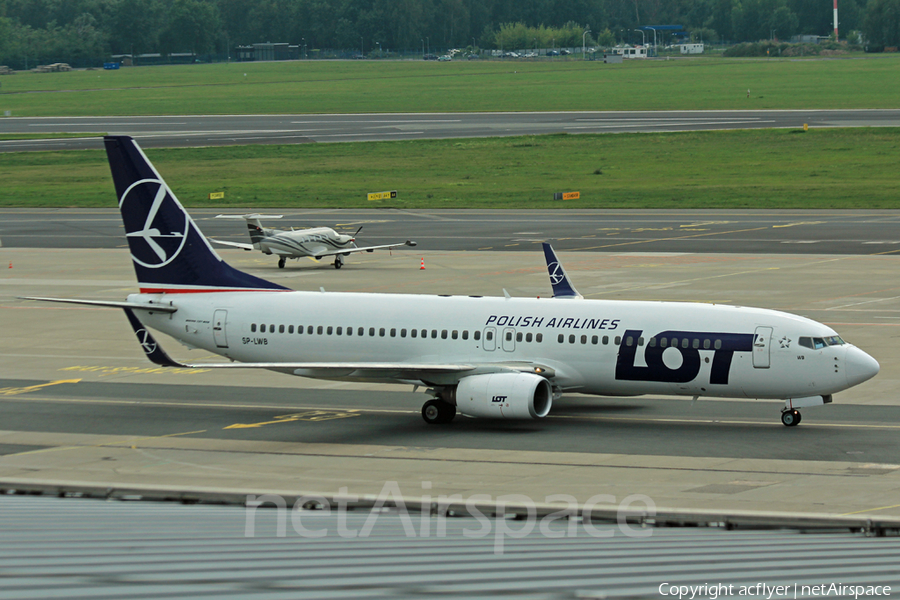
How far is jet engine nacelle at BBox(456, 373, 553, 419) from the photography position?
36.9m

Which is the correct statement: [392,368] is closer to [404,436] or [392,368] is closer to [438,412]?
[438,412]

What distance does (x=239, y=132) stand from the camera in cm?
17250

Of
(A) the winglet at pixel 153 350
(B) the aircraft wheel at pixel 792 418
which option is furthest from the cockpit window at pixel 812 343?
(A) the winglet at pixel 153 350

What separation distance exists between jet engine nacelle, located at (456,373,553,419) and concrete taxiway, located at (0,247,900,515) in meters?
0.74

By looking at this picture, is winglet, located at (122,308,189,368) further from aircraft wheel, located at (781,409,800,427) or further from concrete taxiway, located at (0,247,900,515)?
aircraft wheel, located at (781,409,800,427)

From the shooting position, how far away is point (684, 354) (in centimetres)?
3750

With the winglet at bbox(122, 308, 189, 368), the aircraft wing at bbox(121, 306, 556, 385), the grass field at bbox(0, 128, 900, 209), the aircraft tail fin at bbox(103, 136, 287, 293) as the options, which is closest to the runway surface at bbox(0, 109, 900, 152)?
the grass field at bbox(0, 128, 900, 209)

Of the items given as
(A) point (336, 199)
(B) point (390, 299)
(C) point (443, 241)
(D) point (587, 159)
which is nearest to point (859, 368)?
(B) point (390, 299)

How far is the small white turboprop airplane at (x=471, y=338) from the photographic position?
37094mm

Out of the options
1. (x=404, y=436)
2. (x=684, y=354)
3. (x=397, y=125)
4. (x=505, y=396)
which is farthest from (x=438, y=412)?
(x=397, y=125)

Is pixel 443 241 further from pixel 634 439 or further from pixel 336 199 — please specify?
pixel 634 439

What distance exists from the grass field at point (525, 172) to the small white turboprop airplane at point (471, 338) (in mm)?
64094

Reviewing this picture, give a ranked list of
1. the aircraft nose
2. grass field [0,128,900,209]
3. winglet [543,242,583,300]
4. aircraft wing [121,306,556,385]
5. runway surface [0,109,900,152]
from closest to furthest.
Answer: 1. the aircraft nose
2. aircraft wing [121,306,556,385]
3. winglet [543,242,583,300]
4. grass field [0,128,900,209]
5. runway surface [0,109,900,152]

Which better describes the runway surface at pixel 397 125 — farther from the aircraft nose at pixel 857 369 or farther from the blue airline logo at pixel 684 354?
the aircraft nose at pixel 857 369
